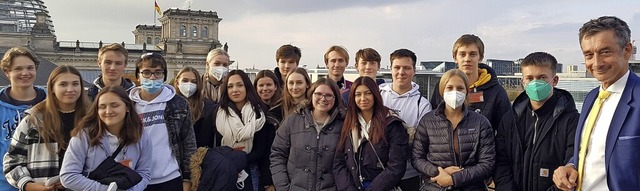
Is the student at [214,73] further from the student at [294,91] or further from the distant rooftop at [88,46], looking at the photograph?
the distant rooftop at [88,46]

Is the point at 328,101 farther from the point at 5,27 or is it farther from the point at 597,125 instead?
the point at 5,27

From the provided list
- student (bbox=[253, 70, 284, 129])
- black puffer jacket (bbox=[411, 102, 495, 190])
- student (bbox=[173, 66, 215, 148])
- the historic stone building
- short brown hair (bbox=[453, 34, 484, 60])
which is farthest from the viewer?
the historic stone building

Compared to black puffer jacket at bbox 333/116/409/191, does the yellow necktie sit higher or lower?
higher

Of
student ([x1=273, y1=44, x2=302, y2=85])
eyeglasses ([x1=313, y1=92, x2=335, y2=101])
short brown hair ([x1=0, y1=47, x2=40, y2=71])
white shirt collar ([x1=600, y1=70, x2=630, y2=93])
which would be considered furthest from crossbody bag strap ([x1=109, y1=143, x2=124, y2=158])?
white shirt collar ([x1=600, y1=70, x2=630, y2=93])

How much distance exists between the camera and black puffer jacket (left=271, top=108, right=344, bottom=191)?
4.04 m

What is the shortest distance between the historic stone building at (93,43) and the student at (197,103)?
5153 cm

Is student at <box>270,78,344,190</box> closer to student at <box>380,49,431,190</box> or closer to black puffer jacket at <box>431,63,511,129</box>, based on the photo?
student at <box>380,49,431,190</box>

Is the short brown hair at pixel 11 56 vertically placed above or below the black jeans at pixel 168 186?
above

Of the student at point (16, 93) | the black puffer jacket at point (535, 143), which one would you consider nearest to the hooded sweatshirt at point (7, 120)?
the student at point (16, 93)

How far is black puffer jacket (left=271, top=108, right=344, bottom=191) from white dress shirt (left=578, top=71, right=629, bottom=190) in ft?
6.26

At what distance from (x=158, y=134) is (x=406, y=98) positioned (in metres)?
2.29

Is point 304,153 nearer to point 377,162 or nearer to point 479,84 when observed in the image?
point 377,162

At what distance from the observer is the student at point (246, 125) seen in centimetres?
456

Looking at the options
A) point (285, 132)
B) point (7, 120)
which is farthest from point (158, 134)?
point (7, 120)
